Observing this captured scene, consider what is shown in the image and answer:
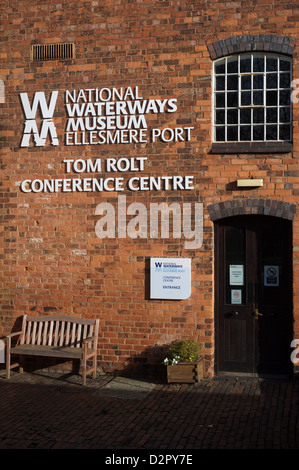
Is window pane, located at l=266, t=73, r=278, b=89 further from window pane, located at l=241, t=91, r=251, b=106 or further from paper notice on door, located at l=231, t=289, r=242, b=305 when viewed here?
paper notice on door, located at l=231, t=289, r=242, b=305

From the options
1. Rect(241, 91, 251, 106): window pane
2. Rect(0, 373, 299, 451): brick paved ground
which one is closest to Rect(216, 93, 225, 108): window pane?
Rect(241, 91, 251, 106): window pane

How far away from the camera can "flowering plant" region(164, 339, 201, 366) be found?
28.0 feet

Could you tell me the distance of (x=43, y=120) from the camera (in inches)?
379

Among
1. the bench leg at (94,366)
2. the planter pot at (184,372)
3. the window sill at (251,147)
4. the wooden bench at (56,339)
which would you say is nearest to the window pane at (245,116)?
the window sill at (251,147)

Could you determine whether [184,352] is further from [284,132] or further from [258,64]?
Result: [258,64]

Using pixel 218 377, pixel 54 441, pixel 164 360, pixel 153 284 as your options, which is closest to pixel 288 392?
pixel 218 377

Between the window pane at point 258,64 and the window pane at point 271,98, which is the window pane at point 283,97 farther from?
the window pane at point 258,64

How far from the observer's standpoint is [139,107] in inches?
363

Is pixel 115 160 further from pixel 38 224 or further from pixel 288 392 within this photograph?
pixel 288 392

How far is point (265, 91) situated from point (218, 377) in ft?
15.1

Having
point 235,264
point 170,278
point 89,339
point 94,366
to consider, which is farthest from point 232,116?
point 94,366

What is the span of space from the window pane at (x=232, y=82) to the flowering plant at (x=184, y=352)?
4.07 m

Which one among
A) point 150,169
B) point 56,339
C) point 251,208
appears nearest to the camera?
point 251,208

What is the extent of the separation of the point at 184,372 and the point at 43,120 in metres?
4.79
